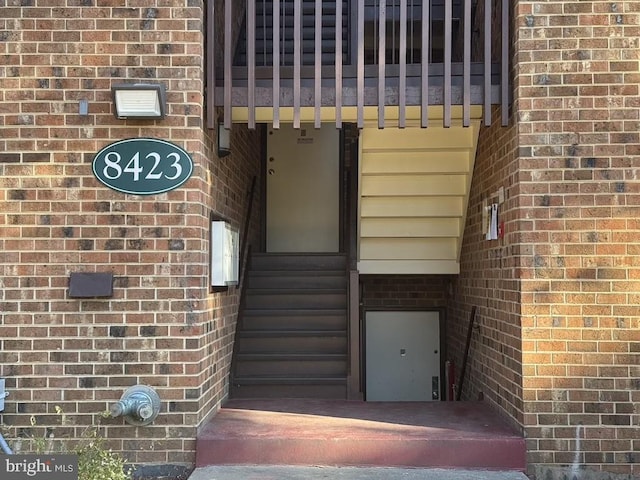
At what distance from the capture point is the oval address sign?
4.20 metres

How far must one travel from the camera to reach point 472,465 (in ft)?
13.6

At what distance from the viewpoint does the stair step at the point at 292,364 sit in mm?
5957

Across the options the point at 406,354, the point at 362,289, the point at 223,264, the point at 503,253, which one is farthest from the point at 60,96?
the point at 406,354

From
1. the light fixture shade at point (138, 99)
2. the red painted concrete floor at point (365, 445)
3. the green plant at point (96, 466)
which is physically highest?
the light fixture shade at point (138, 99)

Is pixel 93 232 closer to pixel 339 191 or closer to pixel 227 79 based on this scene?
pixel 227 79

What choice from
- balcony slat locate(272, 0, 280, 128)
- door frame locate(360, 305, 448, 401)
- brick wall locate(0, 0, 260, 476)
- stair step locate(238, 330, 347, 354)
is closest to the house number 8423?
brick wall locate(0, 0, 260, 476)

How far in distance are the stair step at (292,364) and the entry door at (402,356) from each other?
1464 mm

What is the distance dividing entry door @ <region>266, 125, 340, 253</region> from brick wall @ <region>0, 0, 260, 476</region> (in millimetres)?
3567

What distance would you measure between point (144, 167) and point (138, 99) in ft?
1.50

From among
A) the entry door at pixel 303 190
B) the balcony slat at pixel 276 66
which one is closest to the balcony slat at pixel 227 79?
the balcony slat at pixel 276 66

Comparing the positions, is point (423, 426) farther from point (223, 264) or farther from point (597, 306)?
point (223, 264)

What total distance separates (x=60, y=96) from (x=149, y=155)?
2.45 feet

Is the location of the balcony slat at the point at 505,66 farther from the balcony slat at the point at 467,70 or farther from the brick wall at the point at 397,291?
the brick wall at the point at 397,291

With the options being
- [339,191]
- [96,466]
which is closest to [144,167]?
[96,466]
